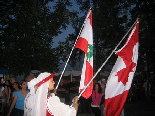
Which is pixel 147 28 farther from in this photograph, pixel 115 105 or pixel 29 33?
pixel 115 105

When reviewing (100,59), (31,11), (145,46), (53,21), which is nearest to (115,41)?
(100,59)

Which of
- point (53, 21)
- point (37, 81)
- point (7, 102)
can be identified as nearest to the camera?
point (37, 81)

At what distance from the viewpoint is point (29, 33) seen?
44.9 feet

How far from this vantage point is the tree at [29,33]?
1341cm

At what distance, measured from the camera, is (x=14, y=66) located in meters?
14.4

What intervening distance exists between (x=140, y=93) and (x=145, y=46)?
4.26 m

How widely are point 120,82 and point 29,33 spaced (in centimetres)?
956

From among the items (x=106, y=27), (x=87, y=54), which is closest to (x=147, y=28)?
(x=106, y=27)

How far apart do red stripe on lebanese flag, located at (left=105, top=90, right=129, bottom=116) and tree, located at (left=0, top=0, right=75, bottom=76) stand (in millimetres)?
9249

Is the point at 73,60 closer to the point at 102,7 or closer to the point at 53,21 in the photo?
the point at 102,7

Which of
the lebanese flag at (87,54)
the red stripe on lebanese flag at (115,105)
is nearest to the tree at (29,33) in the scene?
the lebanese flag at (87,54)

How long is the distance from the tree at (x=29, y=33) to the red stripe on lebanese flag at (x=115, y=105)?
30.3ft

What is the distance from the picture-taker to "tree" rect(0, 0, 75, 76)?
528 inches

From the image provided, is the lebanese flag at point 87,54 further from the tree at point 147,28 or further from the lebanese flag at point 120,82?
the tree at point 147,28
